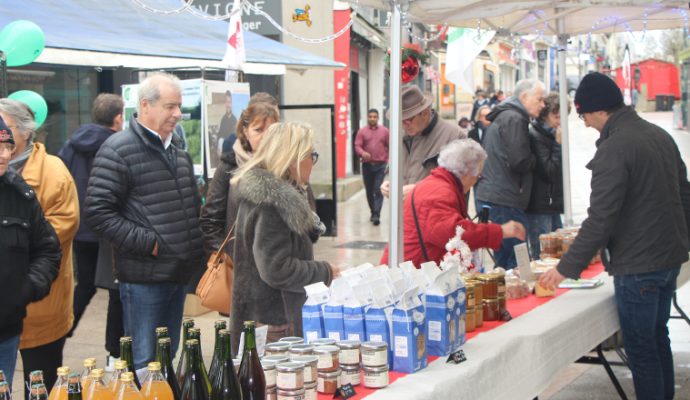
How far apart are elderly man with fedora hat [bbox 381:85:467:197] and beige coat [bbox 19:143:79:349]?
7.17 feet

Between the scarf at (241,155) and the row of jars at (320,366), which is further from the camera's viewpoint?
the scarf at (241,155)

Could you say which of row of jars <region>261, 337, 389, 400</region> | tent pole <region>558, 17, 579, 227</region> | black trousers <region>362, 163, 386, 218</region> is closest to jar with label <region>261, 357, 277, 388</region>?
row of jars <region>261, 337, 389, 400</region>

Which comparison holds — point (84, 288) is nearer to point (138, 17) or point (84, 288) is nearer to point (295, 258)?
point (295, 258)

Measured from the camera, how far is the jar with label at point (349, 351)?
2.86 metres

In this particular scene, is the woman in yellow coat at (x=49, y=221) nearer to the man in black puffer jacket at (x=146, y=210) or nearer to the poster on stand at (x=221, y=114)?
the man in black puffer jacket at (x=146, y=210)

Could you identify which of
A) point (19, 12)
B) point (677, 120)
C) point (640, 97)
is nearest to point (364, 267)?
point (19, 12)

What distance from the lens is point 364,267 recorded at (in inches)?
132

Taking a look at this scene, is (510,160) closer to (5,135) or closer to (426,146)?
(426,146)

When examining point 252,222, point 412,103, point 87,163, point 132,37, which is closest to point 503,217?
point 412,103

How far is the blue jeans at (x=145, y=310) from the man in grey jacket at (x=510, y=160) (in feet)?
9.38

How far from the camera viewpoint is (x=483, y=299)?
405cm

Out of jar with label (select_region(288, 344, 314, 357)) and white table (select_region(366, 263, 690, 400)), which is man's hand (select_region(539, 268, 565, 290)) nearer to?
white table (select_region(366, 263, 690, 400))

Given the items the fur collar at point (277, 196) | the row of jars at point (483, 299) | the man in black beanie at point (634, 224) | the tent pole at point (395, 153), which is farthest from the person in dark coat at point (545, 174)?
the fur collar at point (277, 196)

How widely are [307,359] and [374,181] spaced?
1168 cm
